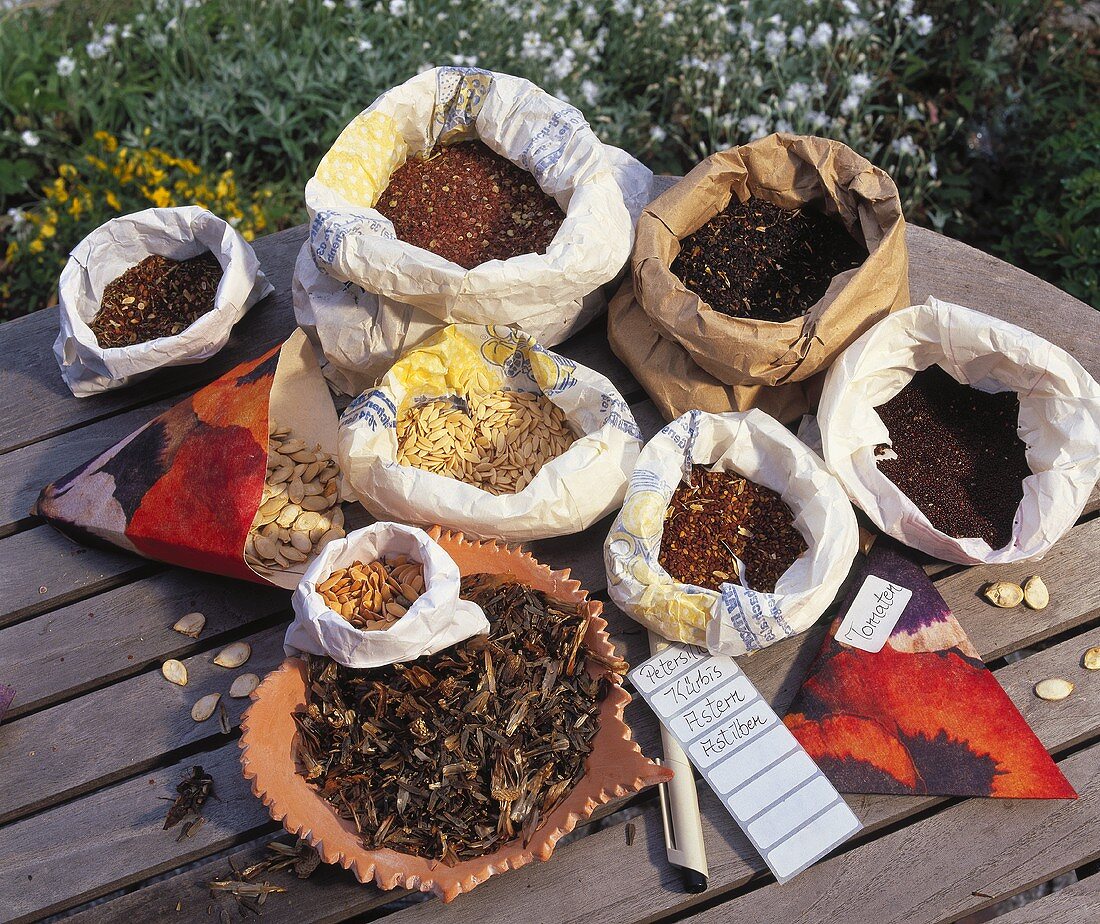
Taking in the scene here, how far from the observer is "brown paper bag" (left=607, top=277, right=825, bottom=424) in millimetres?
1735

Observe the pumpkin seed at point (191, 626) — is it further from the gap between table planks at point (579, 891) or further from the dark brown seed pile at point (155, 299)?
the dark brown seed pile at point (155, 299)

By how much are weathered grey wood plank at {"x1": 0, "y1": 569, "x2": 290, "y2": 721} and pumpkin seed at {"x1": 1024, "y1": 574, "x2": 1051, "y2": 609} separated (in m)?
1.24

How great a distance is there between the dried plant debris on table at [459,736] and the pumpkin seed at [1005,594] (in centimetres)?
64

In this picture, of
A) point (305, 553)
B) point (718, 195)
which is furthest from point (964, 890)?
point (718, 195)

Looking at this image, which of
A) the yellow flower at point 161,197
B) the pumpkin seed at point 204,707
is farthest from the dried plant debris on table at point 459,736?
the yellow flower at point 161,197

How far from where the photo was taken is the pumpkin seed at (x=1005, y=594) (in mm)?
1579

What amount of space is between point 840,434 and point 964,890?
716mm

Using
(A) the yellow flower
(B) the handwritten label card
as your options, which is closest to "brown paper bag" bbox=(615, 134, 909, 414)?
(B) the handwritten label card

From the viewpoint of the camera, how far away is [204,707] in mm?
1538

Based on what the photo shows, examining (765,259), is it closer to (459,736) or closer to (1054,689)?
(1054,689)

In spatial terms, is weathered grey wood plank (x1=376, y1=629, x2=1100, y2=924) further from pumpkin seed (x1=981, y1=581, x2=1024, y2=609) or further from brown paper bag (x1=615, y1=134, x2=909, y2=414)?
brown paper bag (x1=615, y1=134, x2=909, y2=414)

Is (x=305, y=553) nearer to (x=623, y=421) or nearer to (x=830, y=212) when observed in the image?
(x=623, y=421)

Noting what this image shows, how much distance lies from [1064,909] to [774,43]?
6.94ft

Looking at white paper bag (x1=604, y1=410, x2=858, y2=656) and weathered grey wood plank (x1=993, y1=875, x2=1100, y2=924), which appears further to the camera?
white paper bag (x1=604, y1=410, x2=858, y2=656)
